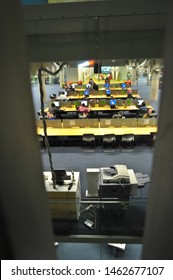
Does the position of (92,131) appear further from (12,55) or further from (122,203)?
(12,55)

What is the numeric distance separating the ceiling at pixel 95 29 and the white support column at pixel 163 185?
284cm

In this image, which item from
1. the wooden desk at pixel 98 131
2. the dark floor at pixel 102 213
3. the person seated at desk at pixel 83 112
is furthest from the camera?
the person seated at desk at pixel 83 112

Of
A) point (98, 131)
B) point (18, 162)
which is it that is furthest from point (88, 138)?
point (18, 162)

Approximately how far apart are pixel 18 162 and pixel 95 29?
10.8 feet

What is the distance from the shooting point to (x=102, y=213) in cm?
483

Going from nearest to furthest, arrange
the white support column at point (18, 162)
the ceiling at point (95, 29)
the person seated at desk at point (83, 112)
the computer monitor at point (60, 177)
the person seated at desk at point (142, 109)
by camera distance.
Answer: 1. the white support column at point (18, 162)
2. the ceiling at point (95, 29)
3. the computer monitor at point (60, 177)
4. the person seated at desk at point (83, 112)
5. the person seated at desk at point (142, 109)

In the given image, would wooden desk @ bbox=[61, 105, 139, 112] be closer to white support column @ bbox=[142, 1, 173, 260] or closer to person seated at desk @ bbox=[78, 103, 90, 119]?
person seated at desk @ bbox=[78, 103, 90, 119]

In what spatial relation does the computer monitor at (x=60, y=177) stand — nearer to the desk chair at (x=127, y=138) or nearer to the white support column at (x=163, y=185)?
the white support column at (x=163, y=185)

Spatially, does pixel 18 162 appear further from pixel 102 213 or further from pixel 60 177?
pixel 102 213

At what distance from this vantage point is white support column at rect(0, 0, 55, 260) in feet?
1.71

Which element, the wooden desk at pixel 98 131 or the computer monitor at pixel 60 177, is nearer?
the computer monitor at pixel 60 177

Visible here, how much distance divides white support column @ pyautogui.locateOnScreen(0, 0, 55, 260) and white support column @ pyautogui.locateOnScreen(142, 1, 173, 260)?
33 centimetres

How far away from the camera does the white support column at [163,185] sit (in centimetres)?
52

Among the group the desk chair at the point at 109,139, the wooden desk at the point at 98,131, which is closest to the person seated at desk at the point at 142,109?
the wooden desk at the point at 98,131
